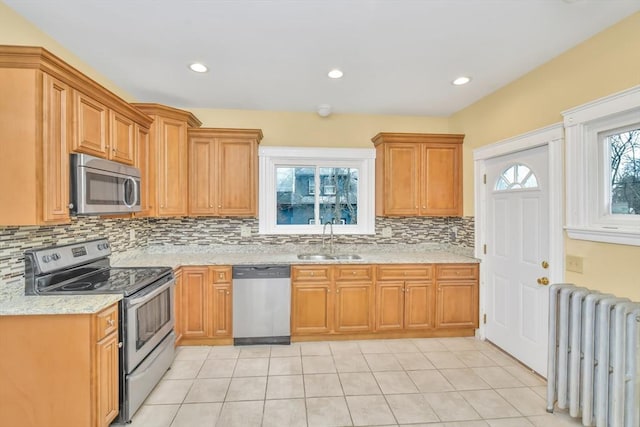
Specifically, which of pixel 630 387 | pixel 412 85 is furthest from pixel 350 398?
pixel 412 85

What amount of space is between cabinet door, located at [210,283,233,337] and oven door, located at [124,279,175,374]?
0.47 meters

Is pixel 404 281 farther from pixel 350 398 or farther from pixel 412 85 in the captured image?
pixel 412 85

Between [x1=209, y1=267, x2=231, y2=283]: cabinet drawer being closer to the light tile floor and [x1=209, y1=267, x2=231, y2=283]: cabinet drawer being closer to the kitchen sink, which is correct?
the light tile floor

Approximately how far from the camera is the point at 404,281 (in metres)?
3.33

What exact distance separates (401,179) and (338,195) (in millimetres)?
826

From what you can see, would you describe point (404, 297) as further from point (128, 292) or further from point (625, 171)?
point (128, 292)

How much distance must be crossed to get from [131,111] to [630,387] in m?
4.00

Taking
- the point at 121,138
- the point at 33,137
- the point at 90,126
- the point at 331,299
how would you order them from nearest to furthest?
1. the point at 33,137
2. the point at 90,126
3. the point at 121,138
4. the point at 331,299

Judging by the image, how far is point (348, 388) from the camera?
2.44m

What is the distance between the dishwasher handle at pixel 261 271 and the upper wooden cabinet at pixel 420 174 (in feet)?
4.53

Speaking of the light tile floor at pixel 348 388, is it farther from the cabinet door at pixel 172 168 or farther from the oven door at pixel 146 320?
the cabinet door at pixel 172 168

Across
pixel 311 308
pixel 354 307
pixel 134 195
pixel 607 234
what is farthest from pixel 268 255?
pixel 607 234

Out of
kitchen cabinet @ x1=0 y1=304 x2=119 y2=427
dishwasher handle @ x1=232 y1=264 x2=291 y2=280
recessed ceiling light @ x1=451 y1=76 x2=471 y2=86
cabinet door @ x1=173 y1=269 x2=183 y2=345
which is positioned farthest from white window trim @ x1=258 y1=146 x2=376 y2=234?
kitchen cabinet @ x1=0 y1=304 x2=119 y2=427

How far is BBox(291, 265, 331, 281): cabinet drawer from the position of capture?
10.5 ft
